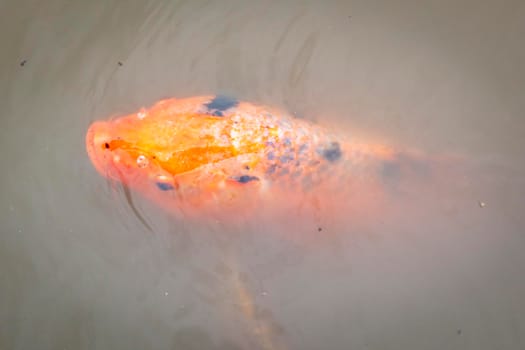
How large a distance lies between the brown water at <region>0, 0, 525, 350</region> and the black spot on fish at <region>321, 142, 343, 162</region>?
23 cm

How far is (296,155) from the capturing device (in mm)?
2975

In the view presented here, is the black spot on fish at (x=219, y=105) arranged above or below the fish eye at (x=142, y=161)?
above

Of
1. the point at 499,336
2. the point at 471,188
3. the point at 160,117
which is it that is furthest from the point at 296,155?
the point at 499,336

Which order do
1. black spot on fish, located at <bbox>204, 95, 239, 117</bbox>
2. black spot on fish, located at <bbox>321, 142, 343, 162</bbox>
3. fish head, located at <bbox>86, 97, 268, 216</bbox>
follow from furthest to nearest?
black spot on fish, located at <bbox>321, 142, 343, 162</bbox> < black spot on fish, located at <bbox>204, 95, 239, 117</bbox> < fish head, located at <bbox>86, 97, 268, 216</bbox>

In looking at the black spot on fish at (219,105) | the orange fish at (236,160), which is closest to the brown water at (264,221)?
the orange fish at (236,160)

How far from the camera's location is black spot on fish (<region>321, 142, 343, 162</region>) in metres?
3.07

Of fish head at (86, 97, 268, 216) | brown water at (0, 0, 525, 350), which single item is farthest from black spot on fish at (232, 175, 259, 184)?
brown water at (0, 0, 525, 350)

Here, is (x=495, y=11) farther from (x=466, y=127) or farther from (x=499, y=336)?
(x=499, y=336)

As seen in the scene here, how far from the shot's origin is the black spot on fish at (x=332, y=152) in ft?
10.1

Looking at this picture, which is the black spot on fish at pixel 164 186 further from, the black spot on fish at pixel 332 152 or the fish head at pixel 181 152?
the black spot on fish at pixel 332 152

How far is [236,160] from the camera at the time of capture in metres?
2.81

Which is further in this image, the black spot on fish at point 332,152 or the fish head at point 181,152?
the black spot on fish at point 332,152

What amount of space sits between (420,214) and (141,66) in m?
2.16

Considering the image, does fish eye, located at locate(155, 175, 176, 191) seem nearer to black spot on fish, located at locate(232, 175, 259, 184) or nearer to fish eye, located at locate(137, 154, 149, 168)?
fish eye, located at locate(137, 154, 149, 168)
